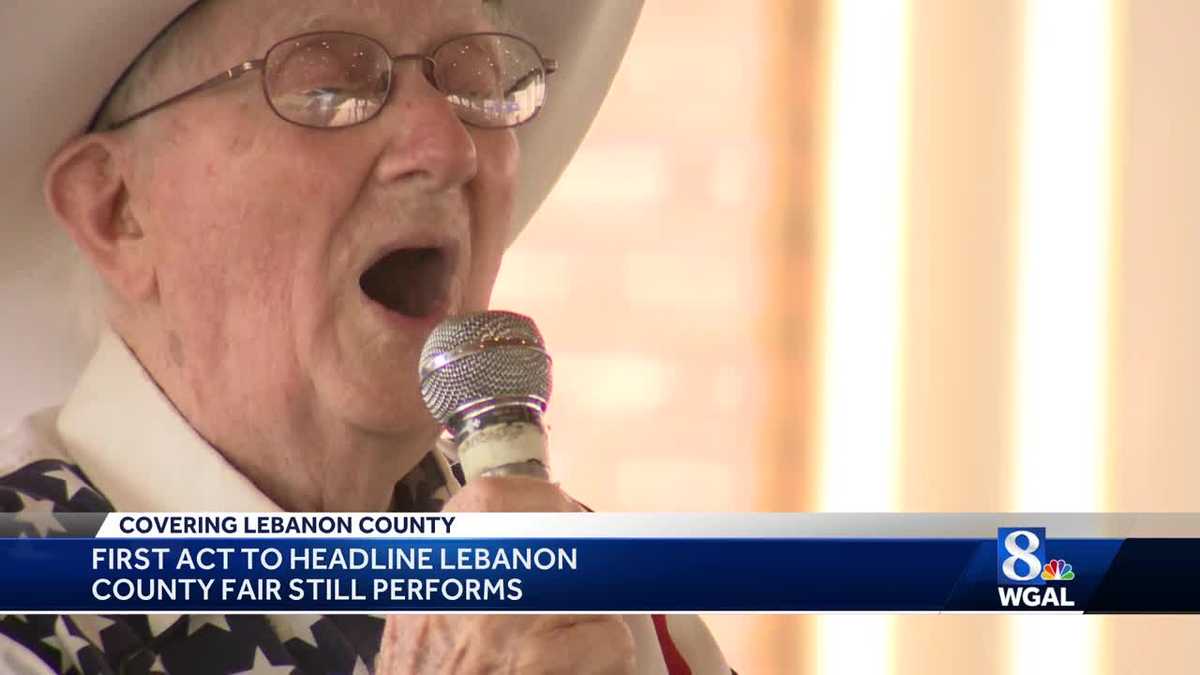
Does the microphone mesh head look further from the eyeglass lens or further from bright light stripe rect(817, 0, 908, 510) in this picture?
bright light stripe rect(817, 0, 908, 510)

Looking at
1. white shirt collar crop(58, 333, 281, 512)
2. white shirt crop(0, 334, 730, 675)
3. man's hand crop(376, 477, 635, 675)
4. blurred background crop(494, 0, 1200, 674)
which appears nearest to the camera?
man's hand crop(376, 477, 635, 675)

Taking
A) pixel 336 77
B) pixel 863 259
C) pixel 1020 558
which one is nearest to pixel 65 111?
pixel 336 77

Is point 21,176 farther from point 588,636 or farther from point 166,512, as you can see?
point 588,636

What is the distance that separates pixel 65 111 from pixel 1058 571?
696 millimetres

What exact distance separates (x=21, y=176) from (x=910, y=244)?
4.34 feet

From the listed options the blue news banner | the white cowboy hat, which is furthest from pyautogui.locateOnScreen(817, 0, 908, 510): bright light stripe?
the blue news banner

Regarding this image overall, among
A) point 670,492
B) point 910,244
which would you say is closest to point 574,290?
point 670,492

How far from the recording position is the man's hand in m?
0.79

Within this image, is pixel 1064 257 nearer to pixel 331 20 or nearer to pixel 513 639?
pixel 331 20

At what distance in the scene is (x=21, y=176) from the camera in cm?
116

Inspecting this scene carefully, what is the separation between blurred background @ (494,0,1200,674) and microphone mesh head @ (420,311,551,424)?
1230 millimetres

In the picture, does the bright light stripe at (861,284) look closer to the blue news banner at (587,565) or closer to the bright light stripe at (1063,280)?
the bright light stripe at (1063,280)

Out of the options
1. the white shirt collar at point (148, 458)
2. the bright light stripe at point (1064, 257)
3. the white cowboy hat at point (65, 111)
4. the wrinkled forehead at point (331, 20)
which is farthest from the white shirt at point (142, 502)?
the bright light stripe at point (1064, 257)

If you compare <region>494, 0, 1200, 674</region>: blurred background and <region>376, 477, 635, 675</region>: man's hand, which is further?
<region>494, 0, 1200, 674</region>: blurred background
